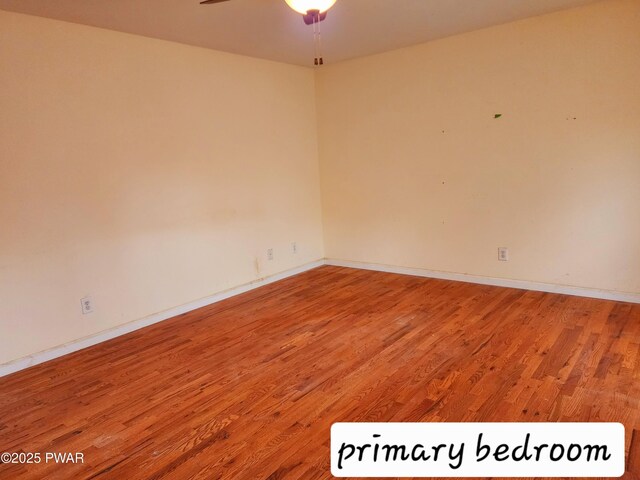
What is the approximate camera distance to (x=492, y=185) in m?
3.99

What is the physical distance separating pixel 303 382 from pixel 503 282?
7.88ft

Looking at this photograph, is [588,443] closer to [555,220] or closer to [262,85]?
[555,220]

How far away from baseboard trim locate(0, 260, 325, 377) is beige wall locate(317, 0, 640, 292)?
49.9 inches

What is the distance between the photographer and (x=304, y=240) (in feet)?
16.7

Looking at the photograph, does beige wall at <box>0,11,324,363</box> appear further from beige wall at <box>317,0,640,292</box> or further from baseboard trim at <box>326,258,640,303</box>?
baseboard trim at <box>326,258,640,303</box>

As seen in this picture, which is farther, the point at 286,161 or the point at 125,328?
the point at 286,161

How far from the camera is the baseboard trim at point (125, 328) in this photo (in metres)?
2.91

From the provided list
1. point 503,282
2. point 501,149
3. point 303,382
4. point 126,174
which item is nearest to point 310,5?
point 303,382

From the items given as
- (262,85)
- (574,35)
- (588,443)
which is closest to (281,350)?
(588,443)

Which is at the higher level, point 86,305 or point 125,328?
point 86,305

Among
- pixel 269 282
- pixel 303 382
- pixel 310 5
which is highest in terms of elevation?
pixel 310 5

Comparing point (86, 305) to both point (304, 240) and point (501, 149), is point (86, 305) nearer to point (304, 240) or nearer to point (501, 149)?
point (304, 240)

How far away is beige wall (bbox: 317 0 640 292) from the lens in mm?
3367

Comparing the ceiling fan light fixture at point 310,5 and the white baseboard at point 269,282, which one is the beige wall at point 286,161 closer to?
the white baseboard at point 269,282
